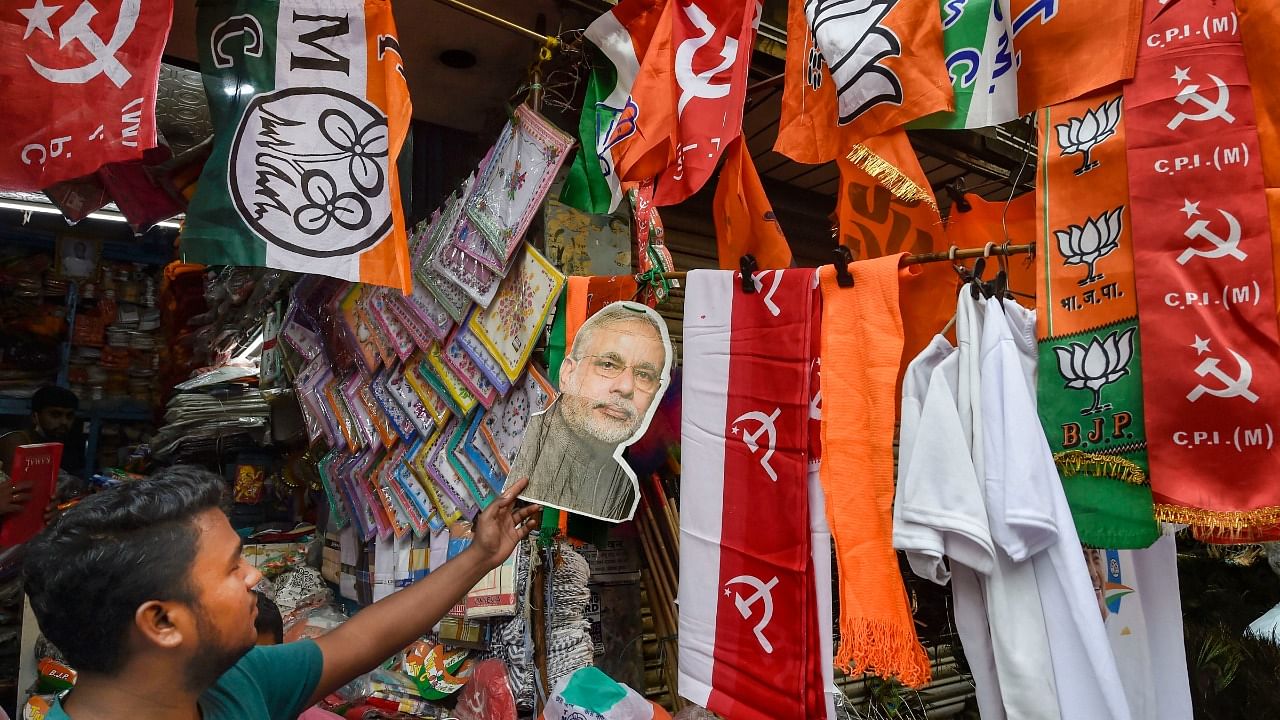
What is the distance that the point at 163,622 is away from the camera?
1.31m

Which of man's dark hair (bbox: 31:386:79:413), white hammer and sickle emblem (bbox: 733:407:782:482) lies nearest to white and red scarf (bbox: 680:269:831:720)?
white hammer and sickle emblem (bbox: 733:407:782:482)

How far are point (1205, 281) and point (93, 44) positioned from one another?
3308 millimetres

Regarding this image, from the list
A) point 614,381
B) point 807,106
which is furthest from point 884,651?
point 807,106

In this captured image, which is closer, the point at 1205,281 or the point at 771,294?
the point at 1205,281

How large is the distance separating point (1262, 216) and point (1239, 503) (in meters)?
0.63

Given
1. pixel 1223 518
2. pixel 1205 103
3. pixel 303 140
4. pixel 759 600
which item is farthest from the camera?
pixel 303 140

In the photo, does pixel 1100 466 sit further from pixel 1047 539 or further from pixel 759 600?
pixel 759 600

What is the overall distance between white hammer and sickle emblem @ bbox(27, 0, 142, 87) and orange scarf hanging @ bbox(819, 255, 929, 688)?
8.08ft

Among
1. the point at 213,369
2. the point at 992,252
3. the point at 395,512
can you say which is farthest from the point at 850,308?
the point at 213,369

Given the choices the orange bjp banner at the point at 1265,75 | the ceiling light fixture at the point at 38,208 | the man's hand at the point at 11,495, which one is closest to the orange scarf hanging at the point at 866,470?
the orange bjp banner at the point at 1265,75

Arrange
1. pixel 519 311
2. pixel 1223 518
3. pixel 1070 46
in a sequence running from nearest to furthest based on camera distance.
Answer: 1. pixel 1223 518
2. pixel 1070 46
3. pixel 519 311

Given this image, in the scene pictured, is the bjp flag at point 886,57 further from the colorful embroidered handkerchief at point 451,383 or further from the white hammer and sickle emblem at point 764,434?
the colorful embroidered handkerchief at point 451,383

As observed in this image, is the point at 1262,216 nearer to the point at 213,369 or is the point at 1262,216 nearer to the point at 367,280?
the point at 367,280

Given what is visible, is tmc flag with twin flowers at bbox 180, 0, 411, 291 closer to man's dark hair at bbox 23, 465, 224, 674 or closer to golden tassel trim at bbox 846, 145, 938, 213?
man's dark hair at bbox 23, 465, 224, 674
